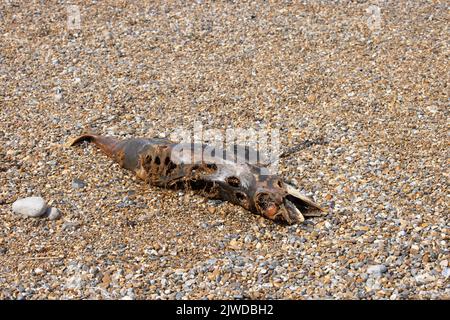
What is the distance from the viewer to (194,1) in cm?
928

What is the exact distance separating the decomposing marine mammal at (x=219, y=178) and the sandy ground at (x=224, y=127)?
0.36 feet

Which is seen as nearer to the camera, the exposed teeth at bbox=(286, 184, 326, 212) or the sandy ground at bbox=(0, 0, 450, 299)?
the sandy ground at bbox=(0, 0, 450, 299)

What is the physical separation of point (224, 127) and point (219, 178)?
1.40 m

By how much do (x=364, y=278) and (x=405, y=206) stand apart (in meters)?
0.95

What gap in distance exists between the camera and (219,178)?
523cm

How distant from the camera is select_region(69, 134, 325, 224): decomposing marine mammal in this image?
16.7ft

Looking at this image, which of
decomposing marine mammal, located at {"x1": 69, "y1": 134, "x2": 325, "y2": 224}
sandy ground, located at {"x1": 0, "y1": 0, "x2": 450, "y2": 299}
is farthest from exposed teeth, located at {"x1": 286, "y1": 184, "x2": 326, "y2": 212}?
sandy ground, located at {"x1": 0, "y1": 0, "x2": 450, "y2": 299}

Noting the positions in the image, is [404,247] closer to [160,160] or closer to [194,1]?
[160,160]

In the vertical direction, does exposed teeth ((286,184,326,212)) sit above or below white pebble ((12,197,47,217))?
above

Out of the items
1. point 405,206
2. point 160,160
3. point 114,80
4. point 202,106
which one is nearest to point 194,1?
point 114,80

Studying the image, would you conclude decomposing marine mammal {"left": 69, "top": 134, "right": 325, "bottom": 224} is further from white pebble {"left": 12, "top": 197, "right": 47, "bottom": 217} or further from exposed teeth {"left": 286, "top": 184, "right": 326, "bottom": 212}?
white pebble {"left": 12, "top": 197, "right": 47, "bottom": 217}

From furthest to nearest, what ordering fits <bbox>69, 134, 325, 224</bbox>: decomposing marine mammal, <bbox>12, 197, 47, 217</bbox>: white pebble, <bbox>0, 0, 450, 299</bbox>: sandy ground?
1. <bbox>12, 197, 47, 217</bbox>: white pebble
2. <bbox>69, 134, 325, 224</bbox>: decomposing marine mammal
3. <bbox>0, 0, 450, 299</bbox>: sandy ground

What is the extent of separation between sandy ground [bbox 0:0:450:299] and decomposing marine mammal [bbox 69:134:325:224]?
0.36ft

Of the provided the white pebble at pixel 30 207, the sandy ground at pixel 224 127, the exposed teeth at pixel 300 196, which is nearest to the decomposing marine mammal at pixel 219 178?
the exposed teeth at pixel 300 196
